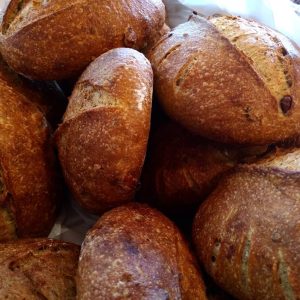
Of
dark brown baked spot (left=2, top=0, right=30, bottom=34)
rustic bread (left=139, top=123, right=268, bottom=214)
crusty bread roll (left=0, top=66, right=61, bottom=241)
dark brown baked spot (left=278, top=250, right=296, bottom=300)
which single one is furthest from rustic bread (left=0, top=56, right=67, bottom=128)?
dark brown baked spot (left=278, top=250, right=296, bottom=300)

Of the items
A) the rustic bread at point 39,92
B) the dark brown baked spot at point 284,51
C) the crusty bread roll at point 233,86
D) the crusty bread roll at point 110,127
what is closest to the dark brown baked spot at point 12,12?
the rustic bread at point 39,92

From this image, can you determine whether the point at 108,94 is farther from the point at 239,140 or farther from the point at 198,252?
the point at 198,252

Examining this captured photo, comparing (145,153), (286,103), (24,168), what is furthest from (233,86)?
(24,168)

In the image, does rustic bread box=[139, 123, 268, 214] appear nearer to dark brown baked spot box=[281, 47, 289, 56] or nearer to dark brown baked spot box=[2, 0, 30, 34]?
dark brown baked spot box=[281, 47, 289, 56]

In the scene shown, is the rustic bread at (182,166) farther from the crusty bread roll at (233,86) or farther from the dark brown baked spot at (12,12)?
the dark brown baked spot at (12,12)

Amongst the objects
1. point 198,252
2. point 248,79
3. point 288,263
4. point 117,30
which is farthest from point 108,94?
Answer: point 288,263

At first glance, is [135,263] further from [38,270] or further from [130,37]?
[130,37]
